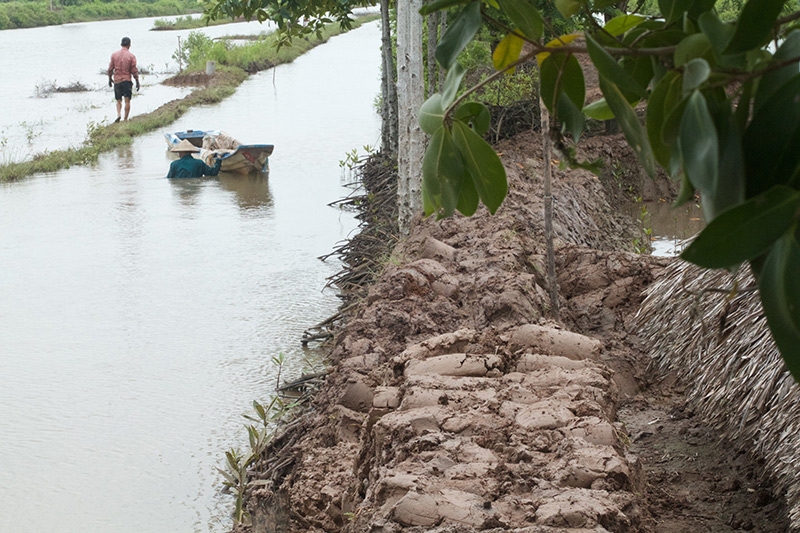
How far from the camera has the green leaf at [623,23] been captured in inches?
51.3

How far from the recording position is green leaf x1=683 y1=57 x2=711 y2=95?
87 cm

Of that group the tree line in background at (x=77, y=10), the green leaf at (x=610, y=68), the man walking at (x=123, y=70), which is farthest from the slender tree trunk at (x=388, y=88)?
the tree line in background at (x=77, y=10)

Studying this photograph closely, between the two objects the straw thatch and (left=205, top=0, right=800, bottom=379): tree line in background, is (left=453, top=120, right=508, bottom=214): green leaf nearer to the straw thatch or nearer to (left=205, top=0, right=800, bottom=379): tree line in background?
(left=205, top=0, right=800, bottom=379): tree line in background

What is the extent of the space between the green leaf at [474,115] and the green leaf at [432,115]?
13 cm

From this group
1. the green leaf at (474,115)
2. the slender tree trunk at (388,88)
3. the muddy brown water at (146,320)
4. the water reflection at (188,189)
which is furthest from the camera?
the water reflection at (188,189)

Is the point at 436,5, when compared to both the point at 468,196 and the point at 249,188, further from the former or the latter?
the point at 249,188

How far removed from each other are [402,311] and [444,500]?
280 centimetres

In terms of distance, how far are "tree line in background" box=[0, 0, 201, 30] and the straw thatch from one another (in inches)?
1868

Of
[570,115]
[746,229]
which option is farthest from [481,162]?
Result: [746,229]

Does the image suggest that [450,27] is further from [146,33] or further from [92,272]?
[146,33]

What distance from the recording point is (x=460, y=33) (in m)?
1.25

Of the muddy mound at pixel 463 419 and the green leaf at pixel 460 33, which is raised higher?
the green leaf at pixel 460 33

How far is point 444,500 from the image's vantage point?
9.22 feet

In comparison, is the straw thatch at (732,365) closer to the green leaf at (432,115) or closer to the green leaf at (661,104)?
the green leaf at (432,115)
